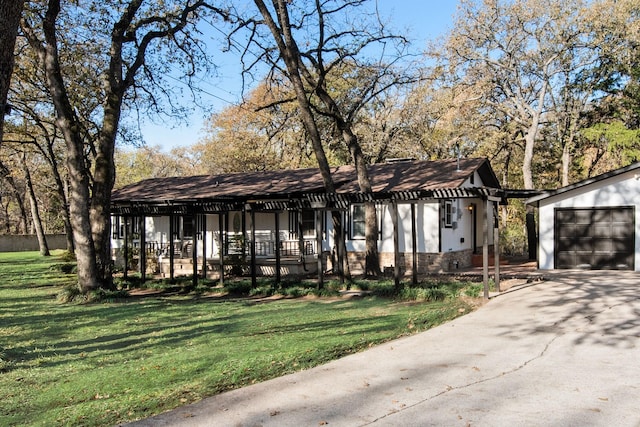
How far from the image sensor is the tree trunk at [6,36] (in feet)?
18.0

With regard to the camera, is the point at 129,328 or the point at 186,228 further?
the point at 186,228

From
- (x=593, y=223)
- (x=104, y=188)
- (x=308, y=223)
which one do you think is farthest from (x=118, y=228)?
(x=593, y=223)

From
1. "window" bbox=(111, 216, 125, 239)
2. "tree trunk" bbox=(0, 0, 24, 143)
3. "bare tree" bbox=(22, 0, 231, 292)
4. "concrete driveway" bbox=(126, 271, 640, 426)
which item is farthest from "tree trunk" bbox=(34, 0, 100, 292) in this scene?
"window" bbox=(111, 216, 125, 239)

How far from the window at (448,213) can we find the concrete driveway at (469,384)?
10.3m

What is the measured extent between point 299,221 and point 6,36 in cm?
1585

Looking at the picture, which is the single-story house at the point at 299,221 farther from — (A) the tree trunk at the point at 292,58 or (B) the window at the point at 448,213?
(A) the tree trunk at the point at 292,58

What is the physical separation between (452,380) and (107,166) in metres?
12.8

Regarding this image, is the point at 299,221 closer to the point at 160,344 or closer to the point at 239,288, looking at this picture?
the point at 239,288

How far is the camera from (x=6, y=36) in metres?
5.55

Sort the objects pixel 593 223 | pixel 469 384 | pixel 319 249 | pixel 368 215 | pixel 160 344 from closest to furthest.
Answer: pixel 469 384
pixel 160 344
pixel 319 249
pixel 368 215
pixel 593 223

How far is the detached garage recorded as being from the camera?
1755 cm

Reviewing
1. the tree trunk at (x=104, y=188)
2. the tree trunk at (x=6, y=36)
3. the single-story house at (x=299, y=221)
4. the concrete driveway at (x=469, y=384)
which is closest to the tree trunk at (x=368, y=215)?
the single-story house at (x=299, y=221)

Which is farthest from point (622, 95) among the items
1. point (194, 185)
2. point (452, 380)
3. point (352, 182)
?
point (452, 380)

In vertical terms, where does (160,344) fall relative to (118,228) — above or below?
below
